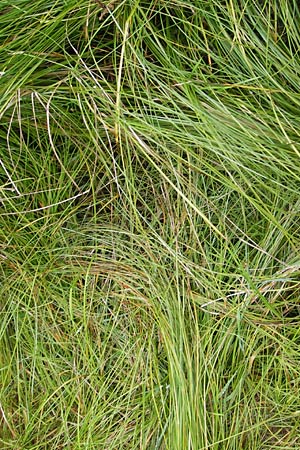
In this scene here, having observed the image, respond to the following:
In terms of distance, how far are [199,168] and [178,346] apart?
29 cm

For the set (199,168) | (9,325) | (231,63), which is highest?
(231,63)

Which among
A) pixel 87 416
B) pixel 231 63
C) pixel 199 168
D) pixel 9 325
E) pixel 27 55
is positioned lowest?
pixel 87 416

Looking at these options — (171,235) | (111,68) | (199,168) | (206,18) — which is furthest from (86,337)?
(206,18)

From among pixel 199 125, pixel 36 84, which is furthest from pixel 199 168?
pixel 36 84

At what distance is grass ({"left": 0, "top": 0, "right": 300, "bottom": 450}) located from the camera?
847 millimetres

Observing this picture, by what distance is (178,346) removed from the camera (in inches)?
34.7

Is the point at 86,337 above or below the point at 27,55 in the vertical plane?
below

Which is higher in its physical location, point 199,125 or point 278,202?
point 199,125

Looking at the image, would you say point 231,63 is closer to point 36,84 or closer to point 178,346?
point 36,84

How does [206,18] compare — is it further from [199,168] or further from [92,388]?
[92,388]

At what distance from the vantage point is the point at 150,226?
2.96ft

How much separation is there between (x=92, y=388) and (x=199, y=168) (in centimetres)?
41

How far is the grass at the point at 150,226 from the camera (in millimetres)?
847

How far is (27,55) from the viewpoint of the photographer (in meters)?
0.84
